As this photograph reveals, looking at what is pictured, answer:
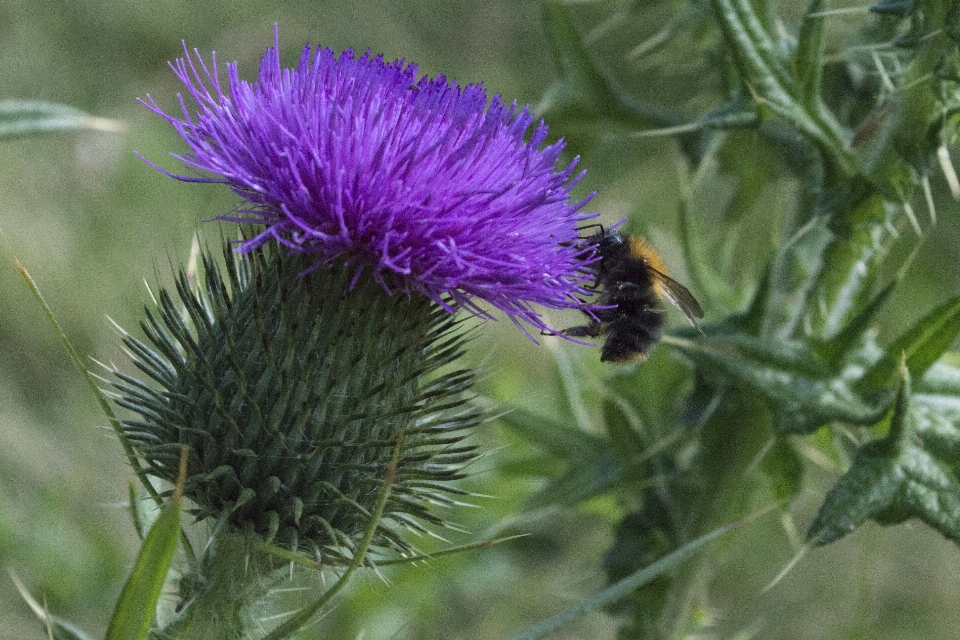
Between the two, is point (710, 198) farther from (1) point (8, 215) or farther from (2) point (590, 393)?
(1) point (8, 215)

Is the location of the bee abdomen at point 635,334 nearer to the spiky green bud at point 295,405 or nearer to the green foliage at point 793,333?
the green foliage at point 793,333

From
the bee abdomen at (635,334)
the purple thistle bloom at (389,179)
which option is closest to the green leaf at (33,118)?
the purple thistle bloom at (389,179)

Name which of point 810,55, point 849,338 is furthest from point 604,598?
point 810,55

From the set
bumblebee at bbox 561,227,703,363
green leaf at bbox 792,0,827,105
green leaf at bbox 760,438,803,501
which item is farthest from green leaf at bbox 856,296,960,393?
green leaf at bbox 792,0,827,105

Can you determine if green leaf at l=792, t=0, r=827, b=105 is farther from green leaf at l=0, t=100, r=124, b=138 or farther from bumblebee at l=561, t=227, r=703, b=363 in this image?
green leaf at l=0, t=100, r=124, b=138

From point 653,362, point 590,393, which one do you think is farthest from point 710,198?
point 653,362

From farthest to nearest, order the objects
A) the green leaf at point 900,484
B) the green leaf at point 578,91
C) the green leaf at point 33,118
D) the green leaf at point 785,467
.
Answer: the green leaf at point 578,91 < the green leaf at point 785,467 < the green leaf at point 900,484 < the green leaf at point 33,118

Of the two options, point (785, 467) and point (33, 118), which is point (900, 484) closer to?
point (785, 467)
